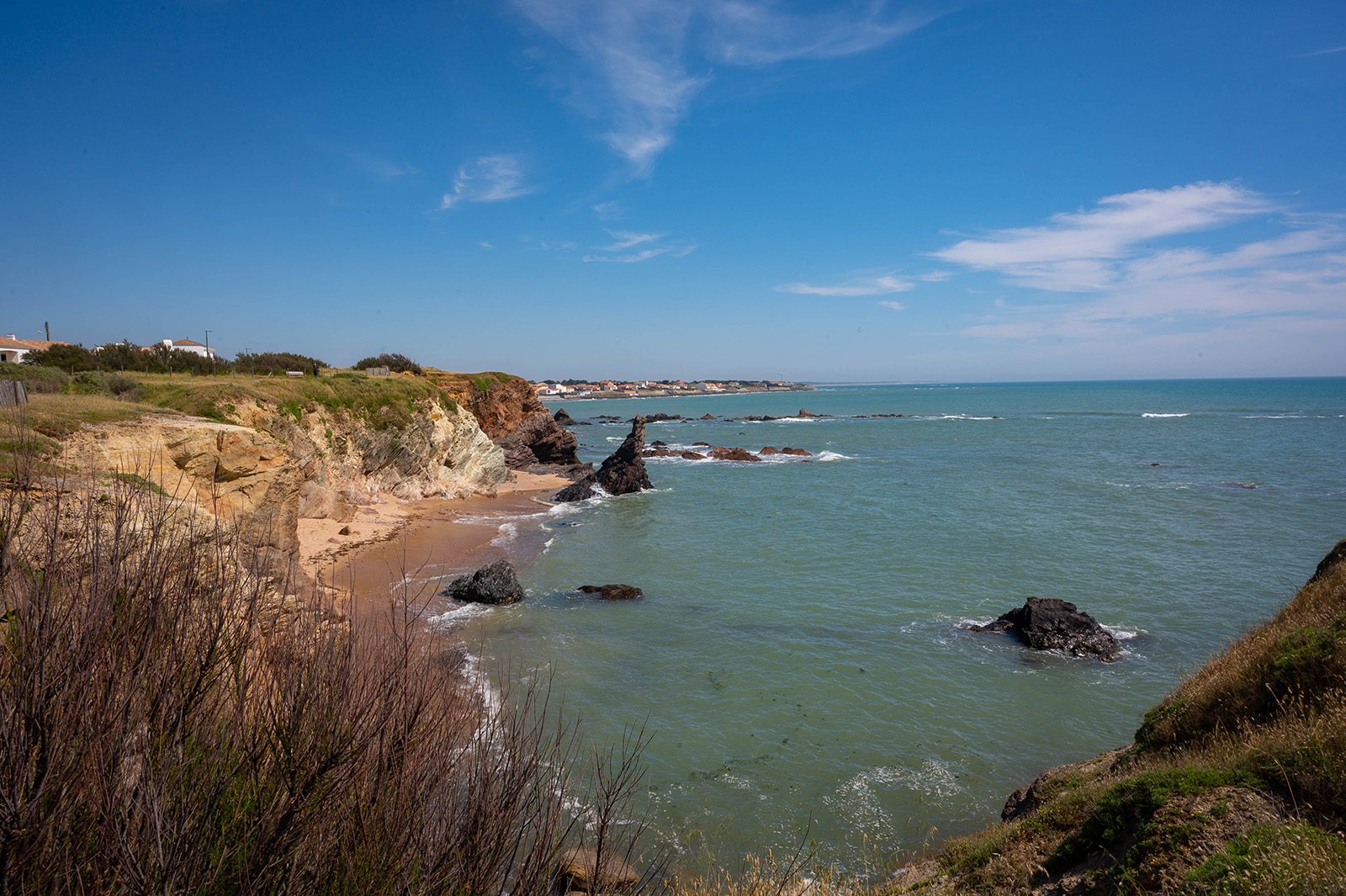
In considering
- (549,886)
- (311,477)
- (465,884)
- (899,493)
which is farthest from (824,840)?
(899,493)

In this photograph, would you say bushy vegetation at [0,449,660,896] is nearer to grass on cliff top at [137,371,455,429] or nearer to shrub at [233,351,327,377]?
grass on cliff top at [137,371,455,429]

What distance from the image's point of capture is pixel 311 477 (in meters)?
24.6

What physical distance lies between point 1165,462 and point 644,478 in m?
41.2

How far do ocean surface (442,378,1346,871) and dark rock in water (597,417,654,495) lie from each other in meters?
2.47

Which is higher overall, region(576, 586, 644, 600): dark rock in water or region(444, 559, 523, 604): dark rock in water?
region(444, 559, 523, 604): dark rock in water

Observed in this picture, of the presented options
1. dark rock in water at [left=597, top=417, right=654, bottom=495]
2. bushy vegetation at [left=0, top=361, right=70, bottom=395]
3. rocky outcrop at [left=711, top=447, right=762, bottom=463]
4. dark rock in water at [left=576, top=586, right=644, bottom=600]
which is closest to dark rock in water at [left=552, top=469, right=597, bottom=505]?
dark rock in water at [left=597, top=417, right=654, bottom=495]

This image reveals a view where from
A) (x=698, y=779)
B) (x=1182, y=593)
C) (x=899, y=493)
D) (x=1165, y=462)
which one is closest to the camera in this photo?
(x=698, y=779)

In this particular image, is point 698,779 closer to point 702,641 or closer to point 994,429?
point 702,641

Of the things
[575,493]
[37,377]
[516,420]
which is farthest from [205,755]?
[516,420]

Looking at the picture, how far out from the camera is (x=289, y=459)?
15.9m

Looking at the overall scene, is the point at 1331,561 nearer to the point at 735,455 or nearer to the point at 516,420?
the point at 516,420

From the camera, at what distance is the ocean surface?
1053 centimetres

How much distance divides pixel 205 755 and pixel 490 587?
1492 centimetres

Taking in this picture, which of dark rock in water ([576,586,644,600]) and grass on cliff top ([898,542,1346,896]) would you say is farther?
dark rock in water ([576,586,644,600])
